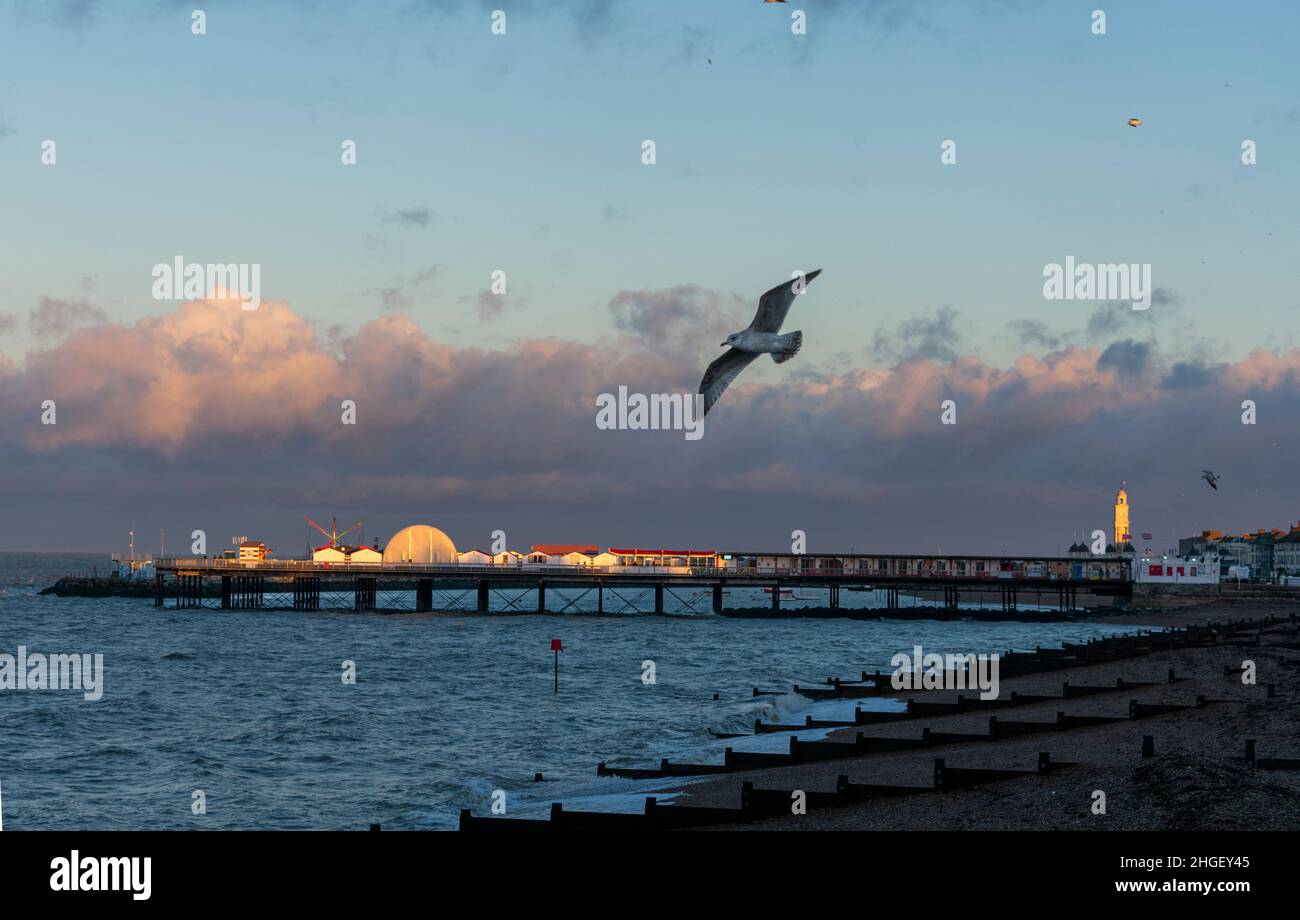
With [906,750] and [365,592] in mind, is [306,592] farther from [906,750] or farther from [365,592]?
[906,750]

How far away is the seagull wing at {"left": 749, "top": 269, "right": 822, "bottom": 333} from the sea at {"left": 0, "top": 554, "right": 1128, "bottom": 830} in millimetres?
10861

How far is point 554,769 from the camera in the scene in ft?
116

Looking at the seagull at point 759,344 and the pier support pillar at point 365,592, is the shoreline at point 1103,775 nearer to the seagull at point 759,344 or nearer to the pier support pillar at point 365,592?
the seagull at point 759,344

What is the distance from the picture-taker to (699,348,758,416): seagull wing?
19844mm

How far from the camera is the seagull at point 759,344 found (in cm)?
1961

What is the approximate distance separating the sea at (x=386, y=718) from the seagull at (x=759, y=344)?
32.9 ft

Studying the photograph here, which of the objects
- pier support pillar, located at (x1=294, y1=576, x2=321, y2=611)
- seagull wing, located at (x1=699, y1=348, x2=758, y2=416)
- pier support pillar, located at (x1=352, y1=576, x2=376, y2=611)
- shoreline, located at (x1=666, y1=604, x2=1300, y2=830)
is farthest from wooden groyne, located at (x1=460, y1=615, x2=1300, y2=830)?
pier support pillar, located at (x1=294, y1=576, x2=321, y2=611)

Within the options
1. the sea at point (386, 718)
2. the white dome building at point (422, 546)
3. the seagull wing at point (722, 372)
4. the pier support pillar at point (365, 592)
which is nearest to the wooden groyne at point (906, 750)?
the sea at point (386, 718)

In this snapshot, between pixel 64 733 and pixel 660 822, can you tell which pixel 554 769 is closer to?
pixel 660 822

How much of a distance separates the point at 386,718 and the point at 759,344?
3209 cm

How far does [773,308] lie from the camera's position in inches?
774
